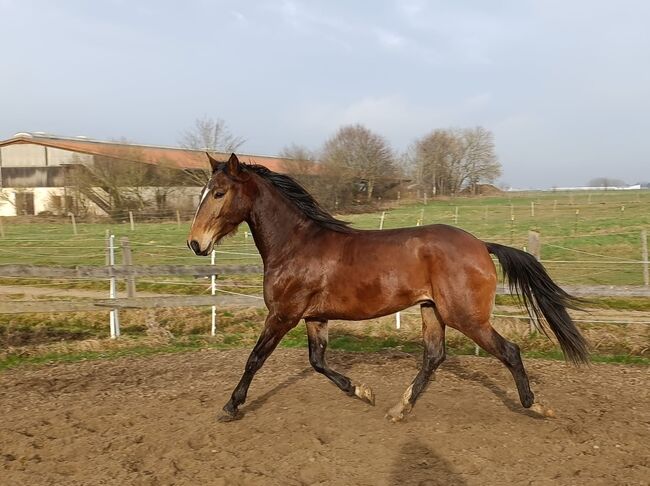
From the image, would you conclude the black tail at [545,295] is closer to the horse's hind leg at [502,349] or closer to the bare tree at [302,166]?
the horse's hind leg at [502,349]

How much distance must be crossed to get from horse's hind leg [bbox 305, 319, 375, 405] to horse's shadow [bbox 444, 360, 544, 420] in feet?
4.19

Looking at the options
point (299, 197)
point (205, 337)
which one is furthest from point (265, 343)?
point (205, 337)

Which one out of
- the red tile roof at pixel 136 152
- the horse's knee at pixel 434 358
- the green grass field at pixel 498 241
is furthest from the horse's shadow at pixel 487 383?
the red tile roof at pixel 136 152

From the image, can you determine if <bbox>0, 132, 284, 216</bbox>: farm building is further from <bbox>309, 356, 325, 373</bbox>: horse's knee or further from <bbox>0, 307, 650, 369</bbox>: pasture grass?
<bbox>309, 356, 325, 373</bbox>: horse's knee

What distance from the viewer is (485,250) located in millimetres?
4562

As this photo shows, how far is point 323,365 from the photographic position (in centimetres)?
484

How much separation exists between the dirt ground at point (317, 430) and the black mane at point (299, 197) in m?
1.68

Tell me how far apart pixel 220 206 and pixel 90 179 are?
3285 centimetres

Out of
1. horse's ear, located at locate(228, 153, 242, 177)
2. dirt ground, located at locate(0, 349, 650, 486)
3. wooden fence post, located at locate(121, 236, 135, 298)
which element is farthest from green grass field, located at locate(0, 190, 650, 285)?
horse's ear, located at locate(228, 153, 242, 177)

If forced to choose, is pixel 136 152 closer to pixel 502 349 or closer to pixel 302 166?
pixel 302 166

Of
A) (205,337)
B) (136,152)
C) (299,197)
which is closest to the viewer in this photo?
(299,197)

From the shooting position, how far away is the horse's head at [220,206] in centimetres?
452

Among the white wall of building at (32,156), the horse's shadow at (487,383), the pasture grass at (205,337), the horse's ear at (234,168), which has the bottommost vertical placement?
the pasture grass at (205,337)

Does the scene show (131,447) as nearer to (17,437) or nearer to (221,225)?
(17,437)
